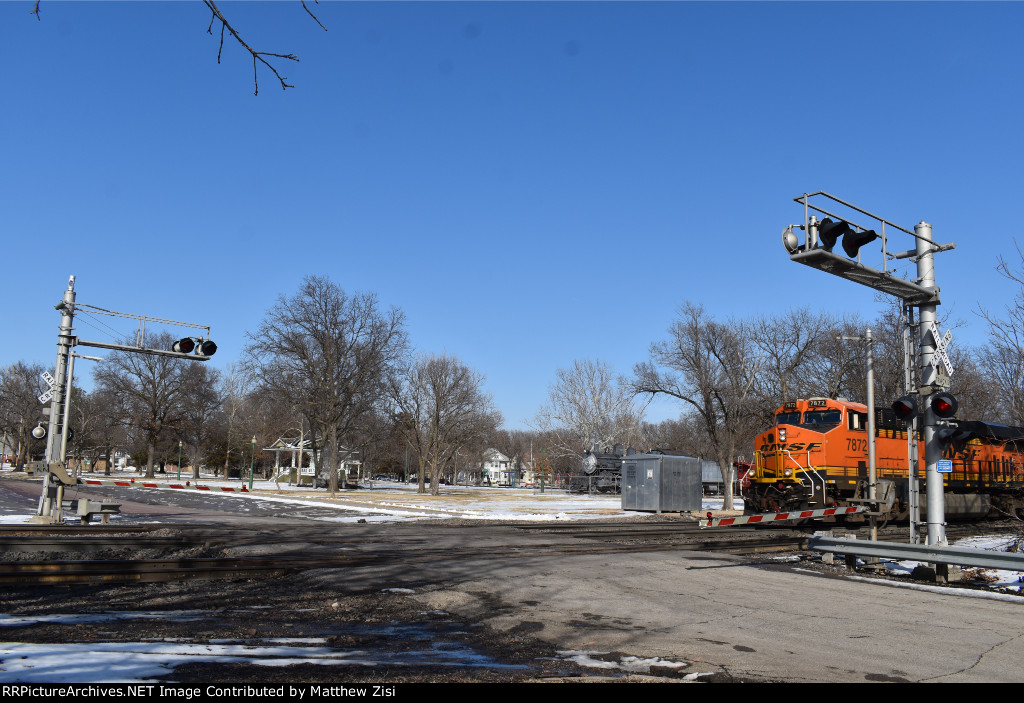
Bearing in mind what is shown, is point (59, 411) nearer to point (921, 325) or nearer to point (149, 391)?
point (921, 325)

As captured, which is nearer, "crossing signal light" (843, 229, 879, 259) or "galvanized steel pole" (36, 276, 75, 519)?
"crossing signal light" (843, 229, 879, 259)

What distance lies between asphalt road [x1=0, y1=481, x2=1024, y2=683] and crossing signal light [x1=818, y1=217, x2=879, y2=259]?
5120 millimetres

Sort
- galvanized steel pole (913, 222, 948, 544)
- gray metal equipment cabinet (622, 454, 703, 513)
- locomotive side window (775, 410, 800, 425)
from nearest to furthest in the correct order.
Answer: galvanized steel pole (913, 222, 948, 544), locomotive side window (775, 410, 800, 425), gray metal equipment cabinet (622, 454, 703, 513)

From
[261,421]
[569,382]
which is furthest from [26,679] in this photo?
[261,421]

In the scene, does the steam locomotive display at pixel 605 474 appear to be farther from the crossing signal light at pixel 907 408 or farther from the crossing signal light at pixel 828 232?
the crossing signal light at pixel 828 232

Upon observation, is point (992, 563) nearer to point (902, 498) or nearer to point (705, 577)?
point (705, 577)

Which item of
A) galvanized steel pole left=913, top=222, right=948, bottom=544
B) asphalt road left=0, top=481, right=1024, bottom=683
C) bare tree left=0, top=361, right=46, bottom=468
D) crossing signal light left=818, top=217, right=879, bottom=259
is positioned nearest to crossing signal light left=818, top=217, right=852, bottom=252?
crossing signal light left=818, top=217, right=879, bottom=259

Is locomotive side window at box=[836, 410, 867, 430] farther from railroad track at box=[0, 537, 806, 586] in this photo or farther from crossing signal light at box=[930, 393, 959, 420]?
crossing signal light at box=[930, 393, 959, 420]

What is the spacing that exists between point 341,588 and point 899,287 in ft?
33.1

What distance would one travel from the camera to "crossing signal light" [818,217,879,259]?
34.6 ft

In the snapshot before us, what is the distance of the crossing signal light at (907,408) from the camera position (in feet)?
39.1

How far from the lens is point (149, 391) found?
6769 centimetres

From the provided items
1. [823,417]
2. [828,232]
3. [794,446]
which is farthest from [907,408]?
[823,417]

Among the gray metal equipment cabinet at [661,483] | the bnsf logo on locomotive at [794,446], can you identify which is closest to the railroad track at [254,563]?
the bnsf logo on locomotive at [794,446]
